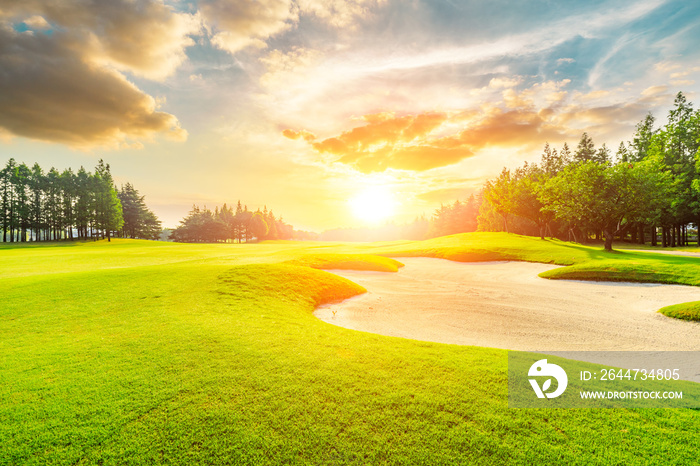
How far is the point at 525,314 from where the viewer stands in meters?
11.1

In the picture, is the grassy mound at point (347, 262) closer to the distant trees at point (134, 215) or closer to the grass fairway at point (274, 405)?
the grass fairway at point (274, 405)

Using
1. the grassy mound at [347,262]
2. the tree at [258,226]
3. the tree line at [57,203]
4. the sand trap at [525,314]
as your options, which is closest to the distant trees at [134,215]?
the tree line at [57,203]

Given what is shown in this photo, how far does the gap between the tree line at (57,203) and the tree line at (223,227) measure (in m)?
24.8

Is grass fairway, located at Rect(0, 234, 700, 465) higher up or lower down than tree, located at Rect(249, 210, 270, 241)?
lower down

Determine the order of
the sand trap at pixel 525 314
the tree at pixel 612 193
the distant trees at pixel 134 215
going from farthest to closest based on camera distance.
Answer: the distant trees at pixel 134 215, the tree at pixel 612 193, the sand trap at pixel 525 314

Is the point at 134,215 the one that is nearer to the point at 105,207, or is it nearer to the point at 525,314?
the point at 105,207

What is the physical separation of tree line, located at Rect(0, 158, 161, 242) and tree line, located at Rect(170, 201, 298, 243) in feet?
81.4

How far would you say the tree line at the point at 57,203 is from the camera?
5831 cm

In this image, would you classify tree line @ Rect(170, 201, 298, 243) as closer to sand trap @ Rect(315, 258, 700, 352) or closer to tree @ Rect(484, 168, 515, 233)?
tree @ Rect(484, 168, 515, 233)

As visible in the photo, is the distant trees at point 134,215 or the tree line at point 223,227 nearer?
the distant trees at point 134,215

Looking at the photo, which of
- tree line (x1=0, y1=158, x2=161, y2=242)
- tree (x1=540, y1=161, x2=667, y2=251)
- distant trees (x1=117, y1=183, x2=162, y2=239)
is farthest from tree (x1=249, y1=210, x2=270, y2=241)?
tree (x1=540, y1=161, x2=667, y2=251)

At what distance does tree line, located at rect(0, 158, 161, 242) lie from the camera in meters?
58.3

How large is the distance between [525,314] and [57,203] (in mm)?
91070

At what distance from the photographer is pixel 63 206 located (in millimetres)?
63531
